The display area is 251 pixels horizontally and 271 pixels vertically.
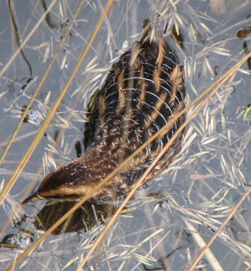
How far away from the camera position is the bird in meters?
3.53

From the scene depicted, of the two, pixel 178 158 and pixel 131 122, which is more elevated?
pixel 131 122

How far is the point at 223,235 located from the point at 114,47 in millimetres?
2291

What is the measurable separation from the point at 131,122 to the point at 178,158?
2.51ft

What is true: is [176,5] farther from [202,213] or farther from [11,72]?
[202,213]

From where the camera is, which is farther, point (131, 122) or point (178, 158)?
point (178, 158)

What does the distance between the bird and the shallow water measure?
0.33 meters

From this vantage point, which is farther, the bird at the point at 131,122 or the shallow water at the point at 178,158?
the shallow water at the point at 178,158

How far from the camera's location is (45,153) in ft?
13.1

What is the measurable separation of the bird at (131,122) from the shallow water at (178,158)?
33 cm

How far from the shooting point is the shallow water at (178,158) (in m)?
3.72

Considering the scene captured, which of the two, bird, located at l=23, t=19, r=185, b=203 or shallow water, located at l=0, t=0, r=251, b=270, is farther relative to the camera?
shallow water, located at l=0, t=0, r=251, b=270

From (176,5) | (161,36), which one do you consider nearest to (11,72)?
(161,36)

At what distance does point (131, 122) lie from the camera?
3.57m

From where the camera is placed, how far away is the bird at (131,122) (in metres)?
3.53
